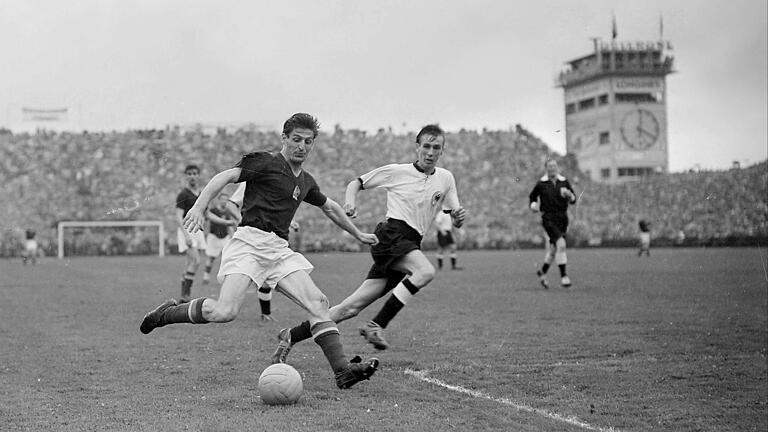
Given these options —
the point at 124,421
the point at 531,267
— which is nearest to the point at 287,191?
the point at 124,421

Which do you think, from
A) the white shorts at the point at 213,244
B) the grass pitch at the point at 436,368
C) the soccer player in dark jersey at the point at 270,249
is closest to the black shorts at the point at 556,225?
the grass pitch at the point at 436,368

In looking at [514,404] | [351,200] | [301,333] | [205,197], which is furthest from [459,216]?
[205,197]

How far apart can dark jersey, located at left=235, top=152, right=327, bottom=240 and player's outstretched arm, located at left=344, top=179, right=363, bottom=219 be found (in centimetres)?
104

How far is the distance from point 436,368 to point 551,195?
970cm

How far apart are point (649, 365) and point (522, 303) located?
609cm

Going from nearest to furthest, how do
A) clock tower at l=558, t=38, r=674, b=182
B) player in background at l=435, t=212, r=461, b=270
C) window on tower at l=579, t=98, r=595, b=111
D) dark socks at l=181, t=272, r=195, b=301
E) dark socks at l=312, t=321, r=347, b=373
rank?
dark socks at l=312, t=321, r=347, b=373 < dark socks at l=181, t=272, r=195, b=301 < player in background at l=435, t=212, r=461, b=270 < clock tower at l=558, t=38, r=674, b=182 < window on tower at l=579, t=98, r=595, b=111

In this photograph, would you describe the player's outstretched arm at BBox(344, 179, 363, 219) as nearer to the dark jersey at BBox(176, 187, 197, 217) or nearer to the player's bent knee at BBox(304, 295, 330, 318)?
the player's bent knee at BBox(304, 295, 330, 318)

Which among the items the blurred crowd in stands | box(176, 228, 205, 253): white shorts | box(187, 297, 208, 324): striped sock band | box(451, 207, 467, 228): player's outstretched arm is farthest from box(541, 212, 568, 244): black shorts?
the blurred crowd in stands

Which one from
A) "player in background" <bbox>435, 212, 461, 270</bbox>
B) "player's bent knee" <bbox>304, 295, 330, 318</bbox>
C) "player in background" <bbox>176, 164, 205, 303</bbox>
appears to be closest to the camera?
"player's bent knee" <bbox>304, 295, 330, 318</bbox>

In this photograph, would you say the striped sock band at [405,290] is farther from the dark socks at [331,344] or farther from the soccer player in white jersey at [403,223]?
the dark socks at [331,344]

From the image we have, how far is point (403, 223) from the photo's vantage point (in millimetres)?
8734

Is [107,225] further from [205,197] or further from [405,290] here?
[205,197]

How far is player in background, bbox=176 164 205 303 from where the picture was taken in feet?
43.0

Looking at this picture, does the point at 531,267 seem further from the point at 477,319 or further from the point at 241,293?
the point at 241,293
